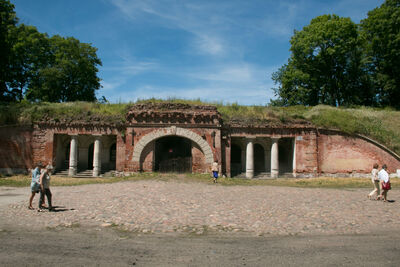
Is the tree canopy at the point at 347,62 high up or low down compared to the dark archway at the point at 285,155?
up

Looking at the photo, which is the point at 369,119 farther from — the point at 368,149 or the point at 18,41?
the point at 18,41

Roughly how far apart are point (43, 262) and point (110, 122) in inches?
565

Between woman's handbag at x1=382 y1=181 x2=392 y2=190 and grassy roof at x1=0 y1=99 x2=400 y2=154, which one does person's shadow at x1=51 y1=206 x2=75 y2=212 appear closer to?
grassy roof at x1=0 y1=99 x2=400 y2=154

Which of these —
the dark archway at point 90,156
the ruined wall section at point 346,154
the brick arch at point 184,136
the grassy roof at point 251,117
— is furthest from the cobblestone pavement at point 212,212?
the dark archway at point 90,156

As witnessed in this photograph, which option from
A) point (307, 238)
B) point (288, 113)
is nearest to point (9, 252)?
point (307, 238)

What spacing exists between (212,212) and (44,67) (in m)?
30.5

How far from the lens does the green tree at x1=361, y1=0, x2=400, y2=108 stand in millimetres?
25938

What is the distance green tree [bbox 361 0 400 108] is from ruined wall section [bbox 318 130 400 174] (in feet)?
40.5

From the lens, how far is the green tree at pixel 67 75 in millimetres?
30609

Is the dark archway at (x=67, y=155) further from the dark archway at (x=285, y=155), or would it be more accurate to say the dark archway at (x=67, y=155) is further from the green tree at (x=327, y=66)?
the green tree at (x=327, y=66)

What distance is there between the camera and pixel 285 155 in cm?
2053

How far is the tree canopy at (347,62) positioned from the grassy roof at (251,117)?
35.6 feet

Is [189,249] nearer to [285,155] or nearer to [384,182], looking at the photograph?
[384,182]

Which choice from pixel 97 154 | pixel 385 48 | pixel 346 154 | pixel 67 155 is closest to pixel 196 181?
pixel 97 154
